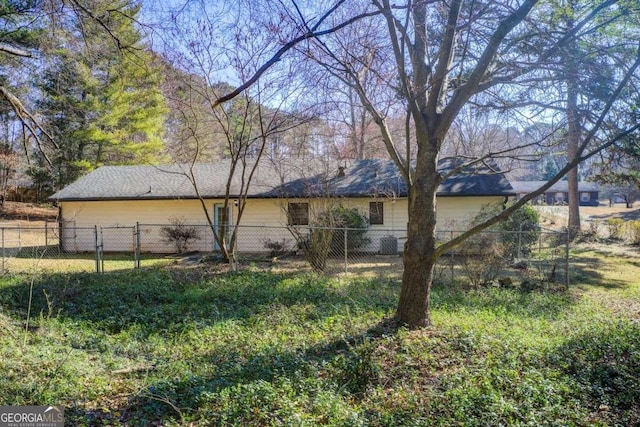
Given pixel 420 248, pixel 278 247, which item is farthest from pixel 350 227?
pixel 420 248

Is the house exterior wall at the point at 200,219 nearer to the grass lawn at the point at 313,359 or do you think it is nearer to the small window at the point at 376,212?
the small window at the point at 376,212

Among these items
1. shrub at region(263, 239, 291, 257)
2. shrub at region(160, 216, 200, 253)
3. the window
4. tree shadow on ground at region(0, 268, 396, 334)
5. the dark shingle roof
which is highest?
the dark shingle roof

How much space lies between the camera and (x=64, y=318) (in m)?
6.10

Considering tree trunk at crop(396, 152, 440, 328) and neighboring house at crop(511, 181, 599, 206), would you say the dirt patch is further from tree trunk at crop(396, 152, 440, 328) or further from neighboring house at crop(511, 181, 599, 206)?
neighboring house at crop(511, 181, 599, 206)

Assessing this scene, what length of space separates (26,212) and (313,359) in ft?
94.1

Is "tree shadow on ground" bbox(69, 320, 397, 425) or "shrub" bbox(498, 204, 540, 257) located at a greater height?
"shrub" bbox(498, 204, 540, 257)

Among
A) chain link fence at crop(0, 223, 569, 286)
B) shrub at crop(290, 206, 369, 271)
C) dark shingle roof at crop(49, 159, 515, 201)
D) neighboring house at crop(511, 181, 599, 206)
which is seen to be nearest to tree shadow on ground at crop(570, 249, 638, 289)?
chain link fence at crop(0, 223, 569, 286)

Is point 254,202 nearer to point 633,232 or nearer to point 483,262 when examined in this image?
point 483,262

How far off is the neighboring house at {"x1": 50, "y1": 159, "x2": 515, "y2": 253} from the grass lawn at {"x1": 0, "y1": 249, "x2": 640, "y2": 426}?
21.9 feet

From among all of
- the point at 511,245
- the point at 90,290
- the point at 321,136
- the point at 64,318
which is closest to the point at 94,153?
the point at 321,136

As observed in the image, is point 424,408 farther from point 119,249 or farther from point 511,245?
point 119,249

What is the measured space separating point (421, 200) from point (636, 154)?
8.60 metres

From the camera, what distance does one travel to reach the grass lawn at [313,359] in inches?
123

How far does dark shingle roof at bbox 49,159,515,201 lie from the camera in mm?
13656
